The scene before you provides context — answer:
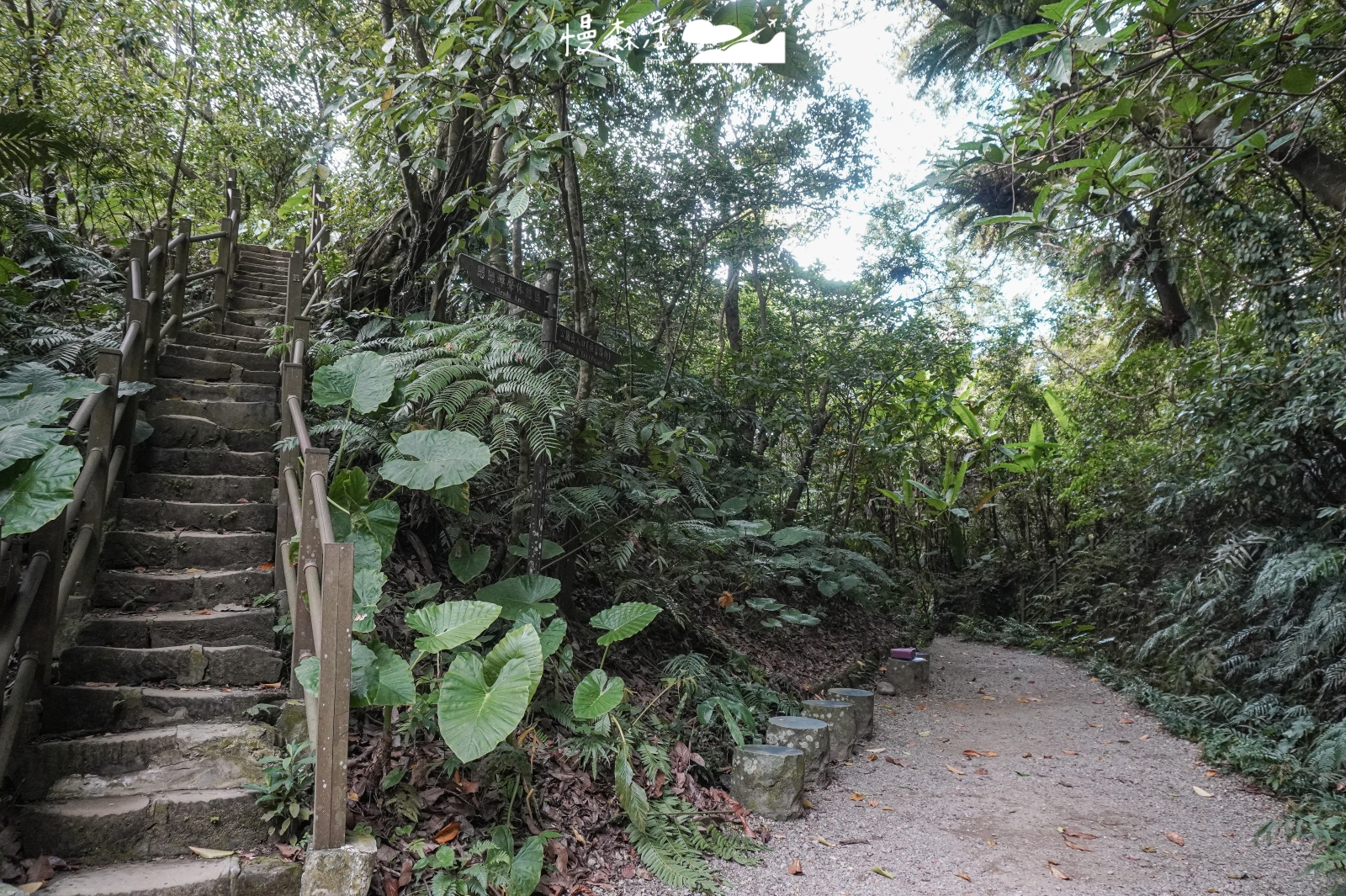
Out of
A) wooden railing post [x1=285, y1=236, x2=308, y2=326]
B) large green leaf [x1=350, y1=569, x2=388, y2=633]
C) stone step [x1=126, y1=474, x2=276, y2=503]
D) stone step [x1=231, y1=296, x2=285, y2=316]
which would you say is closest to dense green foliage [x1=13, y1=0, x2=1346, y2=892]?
large green leaf [x1=350, y1=569, x2=388, y2=633]

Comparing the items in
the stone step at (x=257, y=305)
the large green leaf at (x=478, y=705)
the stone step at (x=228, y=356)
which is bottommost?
the large green leaf at (x=478, y=705)

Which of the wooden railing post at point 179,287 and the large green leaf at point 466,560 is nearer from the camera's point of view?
the large green leaf at point 466,560

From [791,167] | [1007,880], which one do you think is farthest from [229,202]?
[1007,880]

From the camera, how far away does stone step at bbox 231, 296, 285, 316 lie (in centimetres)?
782

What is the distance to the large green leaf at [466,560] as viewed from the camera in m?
3.89

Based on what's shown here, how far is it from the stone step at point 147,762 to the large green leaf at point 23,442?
1071 mm

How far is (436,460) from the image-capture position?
11.0ft

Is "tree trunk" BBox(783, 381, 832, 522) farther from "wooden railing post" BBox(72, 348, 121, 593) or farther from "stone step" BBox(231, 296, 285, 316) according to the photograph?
"wooden railing post" BBox(72, 348, 121, 593)

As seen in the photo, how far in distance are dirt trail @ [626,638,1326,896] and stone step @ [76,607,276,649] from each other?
2020 millimetres

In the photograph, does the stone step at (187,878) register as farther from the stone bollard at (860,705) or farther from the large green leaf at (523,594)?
the stone bollard at (860,705)

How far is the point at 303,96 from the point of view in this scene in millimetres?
10734

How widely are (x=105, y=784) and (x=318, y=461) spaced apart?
132 centimetres

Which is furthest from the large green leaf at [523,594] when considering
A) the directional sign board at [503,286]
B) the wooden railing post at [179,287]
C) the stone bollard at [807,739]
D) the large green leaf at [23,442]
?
the wooden railing post at [179,287]

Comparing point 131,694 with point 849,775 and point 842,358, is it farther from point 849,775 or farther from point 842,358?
point 842,358
